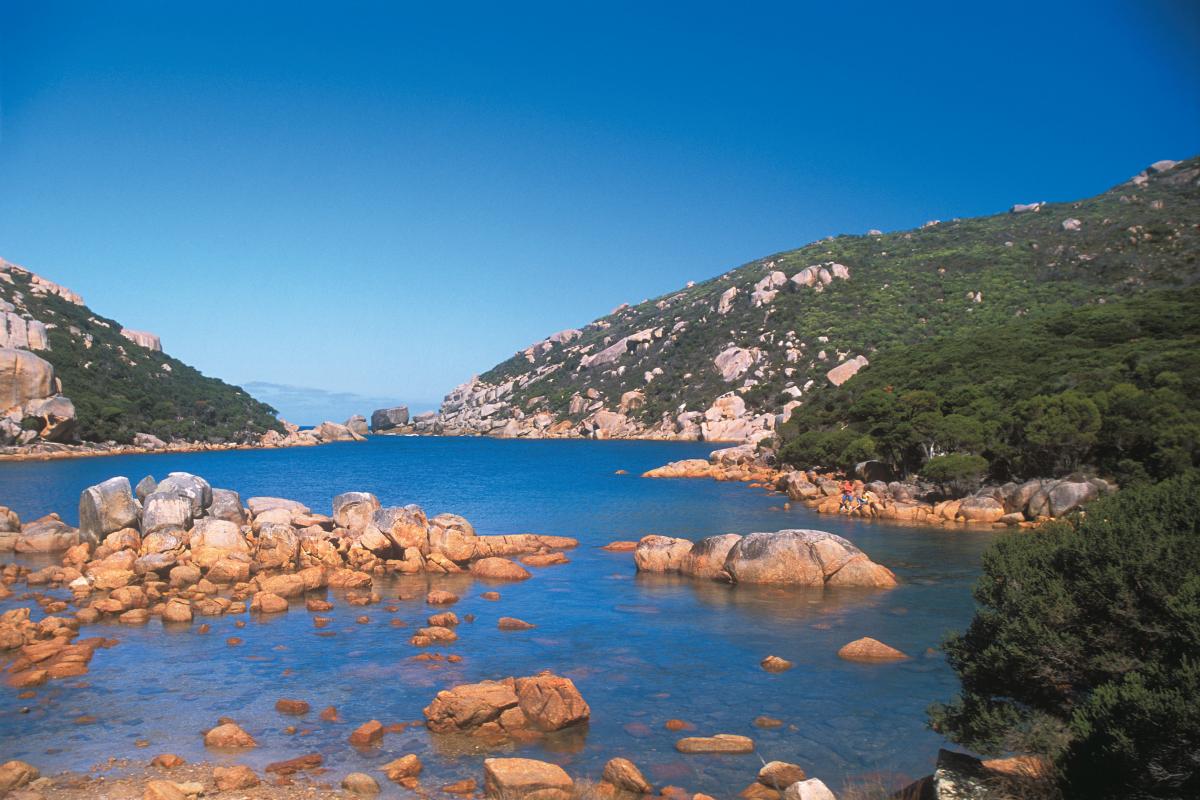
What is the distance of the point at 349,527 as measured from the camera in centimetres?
3353

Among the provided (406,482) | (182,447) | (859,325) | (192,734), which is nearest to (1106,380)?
(192,734)

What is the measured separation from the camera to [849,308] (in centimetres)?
11775

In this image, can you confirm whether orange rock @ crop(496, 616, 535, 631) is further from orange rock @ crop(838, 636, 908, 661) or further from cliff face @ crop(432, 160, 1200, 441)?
cliff face @ crop(432, 160, 1200, 441)

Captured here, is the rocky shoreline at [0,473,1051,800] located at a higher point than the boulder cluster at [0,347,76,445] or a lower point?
lower

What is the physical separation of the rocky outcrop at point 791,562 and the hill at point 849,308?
40.8 meters

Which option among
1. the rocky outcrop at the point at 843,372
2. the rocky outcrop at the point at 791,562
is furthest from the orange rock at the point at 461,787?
the rocky outcrop at the point at 843,372

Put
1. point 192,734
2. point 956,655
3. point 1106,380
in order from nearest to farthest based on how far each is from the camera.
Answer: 1. point 956,655
2. point 192,734
3. point 1106,380

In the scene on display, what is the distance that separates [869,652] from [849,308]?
105 m

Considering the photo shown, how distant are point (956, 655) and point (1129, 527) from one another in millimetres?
2833

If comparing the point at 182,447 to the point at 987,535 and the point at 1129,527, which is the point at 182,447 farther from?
the point at 1129,527

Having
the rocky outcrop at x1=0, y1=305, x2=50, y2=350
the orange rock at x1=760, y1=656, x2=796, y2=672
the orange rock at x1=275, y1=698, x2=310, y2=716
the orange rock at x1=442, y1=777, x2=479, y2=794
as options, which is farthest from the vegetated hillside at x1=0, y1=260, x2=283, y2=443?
the orange rock at x1=442, y1=777, x2=479, y2=794

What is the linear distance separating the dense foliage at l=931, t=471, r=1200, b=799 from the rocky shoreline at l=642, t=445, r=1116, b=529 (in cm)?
2148

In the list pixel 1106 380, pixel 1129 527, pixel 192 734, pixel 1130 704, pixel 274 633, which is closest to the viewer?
pixel 1130 704

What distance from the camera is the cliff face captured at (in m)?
A: 99.2
